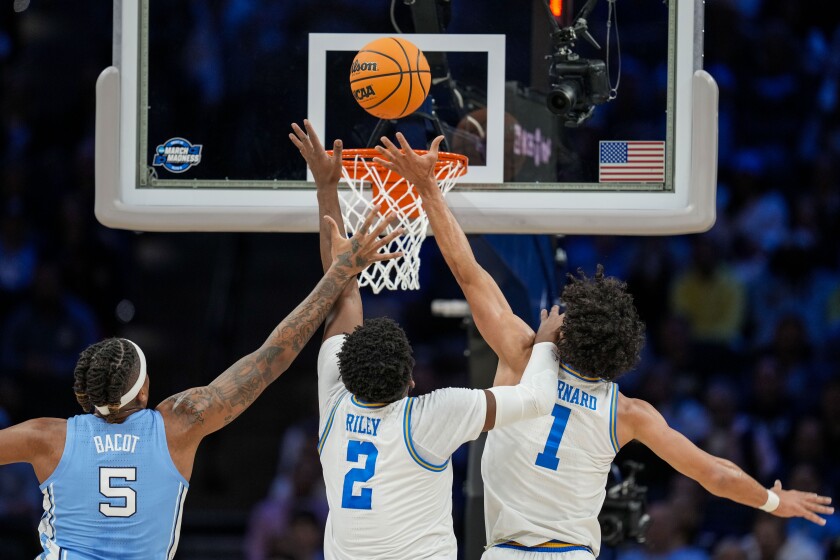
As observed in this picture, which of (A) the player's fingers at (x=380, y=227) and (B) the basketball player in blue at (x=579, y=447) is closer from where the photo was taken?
(B) the basketball player in blue at (x=579, y=447)

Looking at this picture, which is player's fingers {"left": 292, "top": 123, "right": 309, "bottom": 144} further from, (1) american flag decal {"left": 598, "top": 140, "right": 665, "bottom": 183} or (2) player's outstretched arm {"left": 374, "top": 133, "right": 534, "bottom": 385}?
(1) american flag decal {"left": 598, "top": 140, "right": 665, "bottom": 183}

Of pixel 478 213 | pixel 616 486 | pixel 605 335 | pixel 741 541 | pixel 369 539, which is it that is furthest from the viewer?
pixel 741 541

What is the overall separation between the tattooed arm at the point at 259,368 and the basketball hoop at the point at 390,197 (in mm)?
259

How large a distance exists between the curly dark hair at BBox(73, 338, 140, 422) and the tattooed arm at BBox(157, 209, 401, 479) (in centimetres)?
19

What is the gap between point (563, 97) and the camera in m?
4.81

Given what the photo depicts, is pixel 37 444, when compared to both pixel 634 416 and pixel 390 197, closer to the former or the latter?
pixel 390 197

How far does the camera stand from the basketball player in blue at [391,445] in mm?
3557

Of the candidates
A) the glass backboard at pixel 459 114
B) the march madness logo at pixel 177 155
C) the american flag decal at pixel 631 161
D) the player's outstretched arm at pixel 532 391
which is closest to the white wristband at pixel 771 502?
the player's outstretched arm at pixel 532 391

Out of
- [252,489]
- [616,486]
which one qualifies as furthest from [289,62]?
[252,489]

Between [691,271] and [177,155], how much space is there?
472 centimetres

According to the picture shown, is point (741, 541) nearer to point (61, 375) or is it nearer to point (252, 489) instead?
point (252, 489)

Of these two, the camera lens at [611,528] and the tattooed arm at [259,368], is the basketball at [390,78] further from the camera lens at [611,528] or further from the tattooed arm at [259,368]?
the camera lens at [611,528]

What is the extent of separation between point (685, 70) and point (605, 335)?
1593mm

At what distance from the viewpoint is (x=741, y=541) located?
7.82 metres
